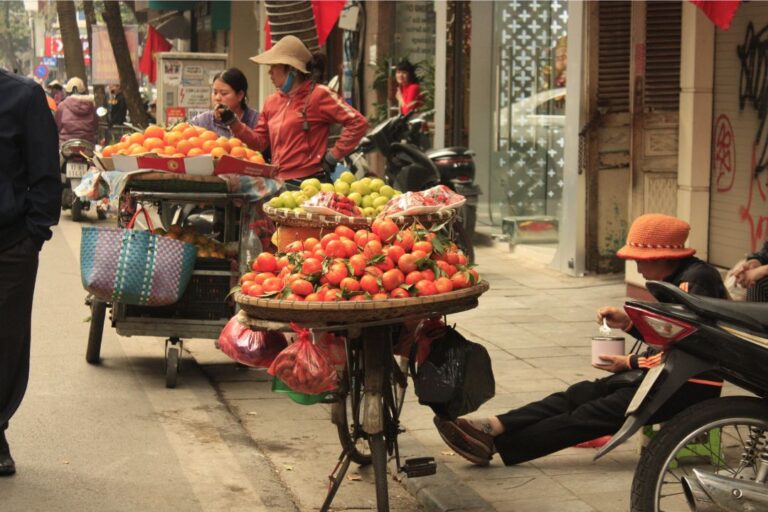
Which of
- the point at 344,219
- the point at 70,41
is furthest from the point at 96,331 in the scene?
the point at 70,41

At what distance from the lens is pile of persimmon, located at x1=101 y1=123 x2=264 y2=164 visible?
26.3 feet

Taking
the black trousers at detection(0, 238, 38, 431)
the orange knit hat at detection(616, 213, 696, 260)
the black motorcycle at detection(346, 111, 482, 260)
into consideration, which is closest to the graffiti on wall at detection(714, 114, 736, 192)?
the black motorcycle at detection(346, 111, 482, 260)

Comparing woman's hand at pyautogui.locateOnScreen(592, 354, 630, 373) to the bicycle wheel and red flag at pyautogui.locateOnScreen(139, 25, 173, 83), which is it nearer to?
the bicycle wheel

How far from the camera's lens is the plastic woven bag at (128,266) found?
7664 mm

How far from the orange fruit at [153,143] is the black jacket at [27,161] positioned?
2.13m

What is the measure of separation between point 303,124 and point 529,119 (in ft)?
20.1

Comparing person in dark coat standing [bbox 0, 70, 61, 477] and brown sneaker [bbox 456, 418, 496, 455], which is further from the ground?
person in dark coat standing [bbox 0, 70, 61, 477]

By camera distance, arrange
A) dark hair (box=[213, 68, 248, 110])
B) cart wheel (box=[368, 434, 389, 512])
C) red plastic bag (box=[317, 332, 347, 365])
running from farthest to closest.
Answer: dark hair (box=[213, 68, 248, 110])
red plastic bag (box=[317, 332, 347, 365])
cart wheel (box=[368, 434, 389, 512])

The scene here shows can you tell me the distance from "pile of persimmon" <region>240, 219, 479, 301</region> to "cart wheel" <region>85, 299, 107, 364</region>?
10.8ft

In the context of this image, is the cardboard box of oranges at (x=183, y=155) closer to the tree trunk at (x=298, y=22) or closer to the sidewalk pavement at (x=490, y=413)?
the sidewalk pavement at (x=490, y=413)

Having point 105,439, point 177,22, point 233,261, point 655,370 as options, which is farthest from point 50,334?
point 177,22

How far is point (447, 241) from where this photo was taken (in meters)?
5.60

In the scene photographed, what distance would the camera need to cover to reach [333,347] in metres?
5.51

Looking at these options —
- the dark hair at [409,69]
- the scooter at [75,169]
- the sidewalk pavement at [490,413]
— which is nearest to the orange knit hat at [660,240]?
the sidewalk pavement at [490,413]
